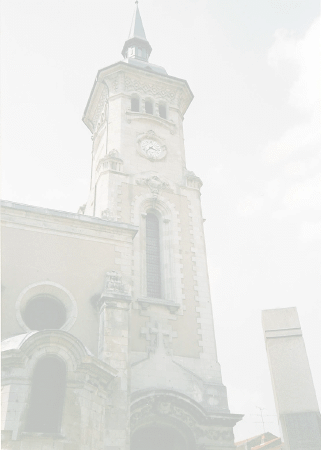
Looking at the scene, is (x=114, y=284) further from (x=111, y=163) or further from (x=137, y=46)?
(x=137, y=46)

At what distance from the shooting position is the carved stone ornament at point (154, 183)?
22.2 meters

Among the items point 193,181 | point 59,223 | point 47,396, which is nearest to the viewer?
point 47,396

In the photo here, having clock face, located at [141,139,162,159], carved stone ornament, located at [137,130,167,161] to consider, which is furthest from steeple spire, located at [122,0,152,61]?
clock face, located at [141,139,162,159]

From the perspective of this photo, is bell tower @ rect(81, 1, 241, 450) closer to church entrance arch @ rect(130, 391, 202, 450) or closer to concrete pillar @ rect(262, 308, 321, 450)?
church entrance arch @ rect(130, 391, 202, 450)

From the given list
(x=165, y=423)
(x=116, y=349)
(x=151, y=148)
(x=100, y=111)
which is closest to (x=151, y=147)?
(x=151, y=148)

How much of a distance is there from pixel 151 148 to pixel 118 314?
12.1m

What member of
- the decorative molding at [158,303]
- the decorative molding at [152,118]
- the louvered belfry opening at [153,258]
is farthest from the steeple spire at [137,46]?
the decorative molding at [158,303]

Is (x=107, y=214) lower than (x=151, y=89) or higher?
lower

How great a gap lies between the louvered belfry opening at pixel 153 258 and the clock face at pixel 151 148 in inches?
154

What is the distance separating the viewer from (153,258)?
66.6ft

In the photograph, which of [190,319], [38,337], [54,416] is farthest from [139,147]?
[54,416]

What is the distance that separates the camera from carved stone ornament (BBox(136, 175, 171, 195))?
22172 mm

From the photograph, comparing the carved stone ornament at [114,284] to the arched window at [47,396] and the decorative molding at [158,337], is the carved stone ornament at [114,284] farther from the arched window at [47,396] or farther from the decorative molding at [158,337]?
the arched window at [47,396]

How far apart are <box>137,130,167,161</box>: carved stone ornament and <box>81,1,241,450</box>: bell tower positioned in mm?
57
